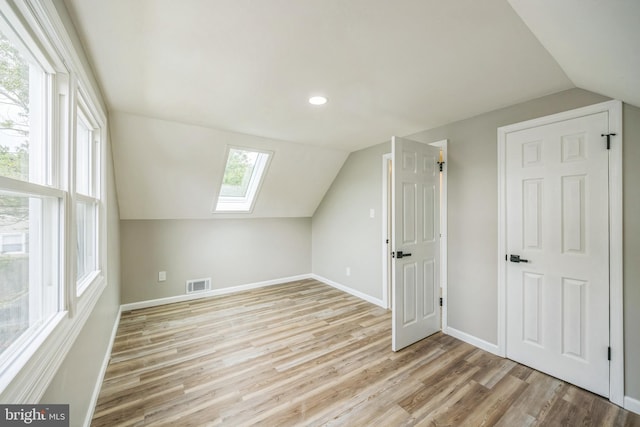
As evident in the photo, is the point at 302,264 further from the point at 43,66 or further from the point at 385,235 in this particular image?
the point at 43,66

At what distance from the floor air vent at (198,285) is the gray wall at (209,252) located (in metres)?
0.06

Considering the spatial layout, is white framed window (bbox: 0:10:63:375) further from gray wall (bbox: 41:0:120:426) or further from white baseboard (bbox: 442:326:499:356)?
white baseboard (bbox: 442:326:499:356)

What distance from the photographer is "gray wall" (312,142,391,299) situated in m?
3.74

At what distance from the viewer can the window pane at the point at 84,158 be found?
1.90 m

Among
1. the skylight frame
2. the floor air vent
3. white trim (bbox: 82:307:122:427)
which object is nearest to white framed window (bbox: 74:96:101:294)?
white trim (bbox: 82:307:122:427)

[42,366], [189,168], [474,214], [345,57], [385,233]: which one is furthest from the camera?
[385,233]

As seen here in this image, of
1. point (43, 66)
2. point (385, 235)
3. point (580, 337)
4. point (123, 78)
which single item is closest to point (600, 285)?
point (580, 337)

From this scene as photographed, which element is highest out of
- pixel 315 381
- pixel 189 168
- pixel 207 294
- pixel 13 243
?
pixel 189 168

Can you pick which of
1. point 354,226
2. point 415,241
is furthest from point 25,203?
point 354,226

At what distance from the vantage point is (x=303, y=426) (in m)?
1.65

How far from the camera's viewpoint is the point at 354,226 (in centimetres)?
412

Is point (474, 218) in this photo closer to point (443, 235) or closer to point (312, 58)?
point (443, 235)

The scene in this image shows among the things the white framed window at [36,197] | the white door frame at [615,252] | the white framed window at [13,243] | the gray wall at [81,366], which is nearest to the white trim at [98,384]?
the gray wall at [81,366]

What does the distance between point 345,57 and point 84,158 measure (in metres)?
2.13
